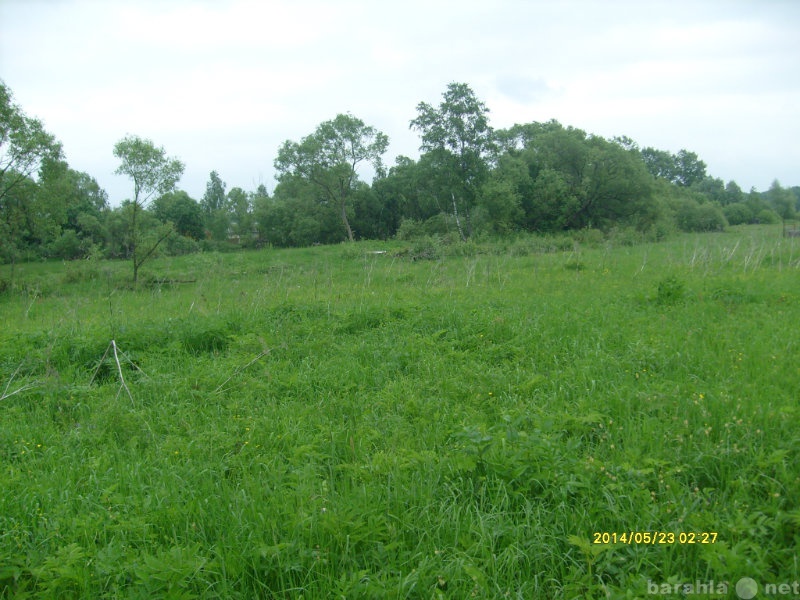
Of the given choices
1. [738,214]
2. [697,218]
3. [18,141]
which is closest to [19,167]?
[18,141]

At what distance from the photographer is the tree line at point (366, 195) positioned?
17.8 m

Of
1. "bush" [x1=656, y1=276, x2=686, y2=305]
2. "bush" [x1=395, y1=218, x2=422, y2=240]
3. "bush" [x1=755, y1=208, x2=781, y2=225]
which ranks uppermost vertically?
"bush" [x1=755, y1=208, x2=781, y2=225]

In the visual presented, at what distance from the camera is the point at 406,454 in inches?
144

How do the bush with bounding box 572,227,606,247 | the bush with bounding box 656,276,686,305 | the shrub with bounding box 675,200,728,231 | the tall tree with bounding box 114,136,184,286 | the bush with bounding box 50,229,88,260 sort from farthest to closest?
the shrub with bounding box 675,200,728,231, the bush with bounding box 50,229,88,260, the bush with bounding box 572,227,606,247, the tall tree with bounding box 114,136,184,286, the bush with bounding box 656,276,686,305

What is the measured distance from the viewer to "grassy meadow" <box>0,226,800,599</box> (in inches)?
102

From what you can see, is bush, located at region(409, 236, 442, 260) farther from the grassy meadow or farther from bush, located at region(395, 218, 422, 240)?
the grassy meadow

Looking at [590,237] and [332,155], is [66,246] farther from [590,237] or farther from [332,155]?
[590,237]

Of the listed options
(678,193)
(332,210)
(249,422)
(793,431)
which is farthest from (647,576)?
(678,193)

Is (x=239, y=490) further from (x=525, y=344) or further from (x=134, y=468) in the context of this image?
(x=525, y=344)

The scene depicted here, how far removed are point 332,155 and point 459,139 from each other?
11354 millimetres

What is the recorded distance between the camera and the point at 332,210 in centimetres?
4066

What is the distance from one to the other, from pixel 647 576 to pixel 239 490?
2.47 m

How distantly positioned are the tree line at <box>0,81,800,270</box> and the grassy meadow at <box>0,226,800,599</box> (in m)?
13.5

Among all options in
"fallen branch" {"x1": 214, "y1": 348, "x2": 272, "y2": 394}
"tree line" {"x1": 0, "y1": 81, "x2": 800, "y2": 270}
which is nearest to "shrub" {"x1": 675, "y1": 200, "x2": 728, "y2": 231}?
"tree line" {"x1": 0, "y1": 81, "x2": 800, "y2": 270}
